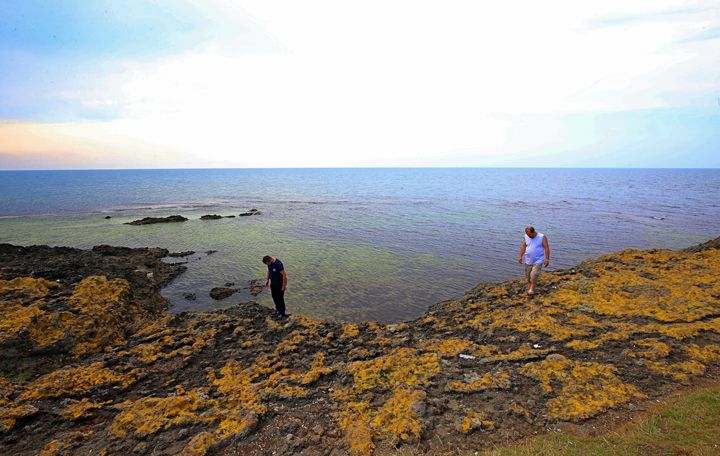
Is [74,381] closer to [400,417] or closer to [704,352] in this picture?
[400,417]

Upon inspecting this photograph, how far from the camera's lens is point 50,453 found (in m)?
5.45

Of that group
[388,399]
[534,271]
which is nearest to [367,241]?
[534,271]

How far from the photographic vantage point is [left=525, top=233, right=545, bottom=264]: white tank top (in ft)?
37.7

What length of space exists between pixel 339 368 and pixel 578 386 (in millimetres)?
4673

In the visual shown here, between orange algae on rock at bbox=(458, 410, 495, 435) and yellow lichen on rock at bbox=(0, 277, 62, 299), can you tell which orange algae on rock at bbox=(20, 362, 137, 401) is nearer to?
yellow lichen on rock at bbox=(0, 277, 62, 299)

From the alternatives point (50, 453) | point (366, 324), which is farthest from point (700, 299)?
point (50, 453)

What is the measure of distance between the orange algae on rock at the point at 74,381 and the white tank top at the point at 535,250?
1175 centimetres

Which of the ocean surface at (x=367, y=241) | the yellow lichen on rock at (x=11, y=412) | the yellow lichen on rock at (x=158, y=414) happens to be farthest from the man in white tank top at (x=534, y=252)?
the yellow lichen on rock at (x=11, y=412)

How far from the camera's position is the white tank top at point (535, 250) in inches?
452

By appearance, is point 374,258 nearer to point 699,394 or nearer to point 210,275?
point 210,275

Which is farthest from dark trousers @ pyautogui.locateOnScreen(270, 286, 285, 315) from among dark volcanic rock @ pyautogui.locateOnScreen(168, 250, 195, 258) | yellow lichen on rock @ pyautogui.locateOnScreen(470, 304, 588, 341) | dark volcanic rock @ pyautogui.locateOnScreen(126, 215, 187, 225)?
dark volcanic rock @ pyautogui.locateOnScreen(126, 215, 187, 225)

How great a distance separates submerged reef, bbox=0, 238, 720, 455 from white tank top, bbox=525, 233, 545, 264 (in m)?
1.24

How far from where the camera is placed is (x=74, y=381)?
7469mm

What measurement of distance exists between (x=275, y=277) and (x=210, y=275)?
9.03 m
